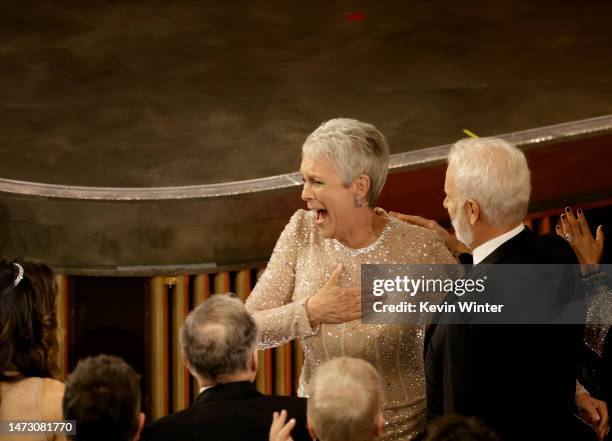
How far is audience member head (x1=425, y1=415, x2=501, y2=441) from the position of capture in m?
1.96

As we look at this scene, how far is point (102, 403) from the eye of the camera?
6.96 ft

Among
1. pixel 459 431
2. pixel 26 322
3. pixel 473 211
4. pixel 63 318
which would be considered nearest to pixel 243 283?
pixel 63 318

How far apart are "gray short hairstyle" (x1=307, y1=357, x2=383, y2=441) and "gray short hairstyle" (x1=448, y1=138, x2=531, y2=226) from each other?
18.7 inches

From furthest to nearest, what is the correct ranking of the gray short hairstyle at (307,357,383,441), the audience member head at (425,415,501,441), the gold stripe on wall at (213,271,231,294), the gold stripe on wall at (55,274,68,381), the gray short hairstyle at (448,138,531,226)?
the gold stripe on wall at (213,271,231,294) < the gold stripe on wall at (55,274,68,381) < the gray short hairstyle at (448,138,531,226) < the gray short hairstyle at (307,357,383,441) < the audience member head at (425,415,501,441)

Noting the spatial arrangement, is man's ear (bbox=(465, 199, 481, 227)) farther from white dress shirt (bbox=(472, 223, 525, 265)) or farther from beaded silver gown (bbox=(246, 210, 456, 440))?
beaded silver gown (bbox=(246, 210, 456, 440))

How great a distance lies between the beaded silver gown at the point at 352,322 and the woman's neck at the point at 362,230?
14 mm

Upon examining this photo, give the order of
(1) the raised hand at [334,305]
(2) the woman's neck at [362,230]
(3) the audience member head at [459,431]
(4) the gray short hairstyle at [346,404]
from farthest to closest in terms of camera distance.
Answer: (2) the woman's neck at [362,230]
(1) the raised hand at [334,305]
(4) the gray short hairstyle at [346,404]
(3) the audience member head at [459,431]

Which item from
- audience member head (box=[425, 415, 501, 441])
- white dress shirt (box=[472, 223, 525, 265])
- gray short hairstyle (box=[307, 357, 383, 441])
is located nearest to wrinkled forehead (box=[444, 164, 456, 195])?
white dress shirt (box=[472, 223, 525, 265])

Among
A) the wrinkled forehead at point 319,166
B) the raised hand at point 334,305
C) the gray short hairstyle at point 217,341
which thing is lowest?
the gray short hairstyle at point 217,341

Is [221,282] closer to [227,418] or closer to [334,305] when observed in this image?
[334,305]

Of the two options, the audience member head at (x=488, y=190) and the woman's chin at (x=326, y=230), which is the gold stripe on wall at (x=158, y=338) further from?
the audience member head at (x=488, y=190)

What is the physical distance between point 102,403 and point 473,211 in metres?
0.85

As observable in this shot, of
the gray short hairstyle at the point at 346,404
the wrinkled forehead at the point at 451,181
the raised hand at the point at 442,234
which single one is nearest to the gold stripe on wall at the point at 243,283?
the raised hand at the point at 442,234

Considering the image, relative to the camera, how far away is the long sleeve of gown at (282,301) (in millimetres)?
2537
